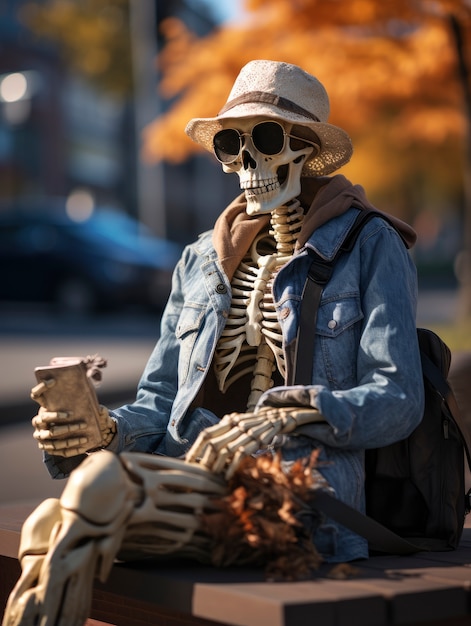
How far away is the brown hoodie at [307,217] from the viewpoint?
3693 millimetres

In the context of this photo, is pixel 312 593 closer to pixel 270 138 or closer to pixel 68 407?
pixel 68 407

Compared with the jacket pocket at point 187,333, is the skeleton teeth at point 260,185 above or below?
above

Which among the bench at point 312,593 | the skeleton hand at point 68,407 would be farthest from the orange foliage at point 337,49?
the bench at point 312,593

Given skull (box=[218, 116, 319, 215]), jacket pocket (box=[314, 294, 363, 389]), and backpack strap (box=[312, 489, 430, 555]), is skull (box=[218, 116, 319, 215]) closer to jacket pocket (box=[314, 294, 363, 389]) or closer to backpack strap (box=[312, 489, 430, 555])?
jacket pocket (box=[314, 294, 363, 389])

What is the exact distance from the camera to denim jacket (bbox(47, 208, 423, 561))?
328 cm

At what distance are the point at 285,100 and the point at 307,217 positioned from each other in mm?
363

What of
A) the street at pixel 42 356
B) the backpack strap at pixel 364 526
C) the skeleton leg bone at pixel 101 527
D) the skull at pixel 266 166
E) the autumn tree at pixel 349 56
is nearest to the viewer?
the skeleton leg bone at pixel 101 527

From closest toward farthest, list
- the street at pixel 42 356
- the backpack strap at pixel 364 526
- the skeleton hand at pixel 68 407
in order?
the backpack strap at pixel 364 526 < the skeleton hand at pixel 68 407 < the street at pixel 42 356

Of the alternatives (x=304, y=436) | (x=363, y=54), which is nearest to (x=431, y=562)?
(x=304, y=436)

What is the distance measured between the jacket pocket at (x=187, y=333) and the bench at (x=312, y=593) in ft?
2.55

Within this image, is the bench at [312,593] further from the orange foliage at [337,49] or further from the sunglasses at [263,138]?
the orange foliage at [337,49]

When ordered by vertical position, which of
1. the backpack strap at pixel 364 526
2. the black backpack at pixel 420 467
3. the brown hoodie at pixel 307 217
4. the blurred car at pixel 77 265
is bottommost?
the backpack strap at pixel 364 526

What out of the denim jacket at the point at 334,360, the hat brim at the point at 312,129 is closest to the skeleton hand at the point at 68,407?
the denim jacket at the point at 334,360

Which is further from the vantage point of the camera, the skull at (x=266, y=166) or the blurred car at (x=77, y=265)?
the blurred car at (x=77, y=265)
